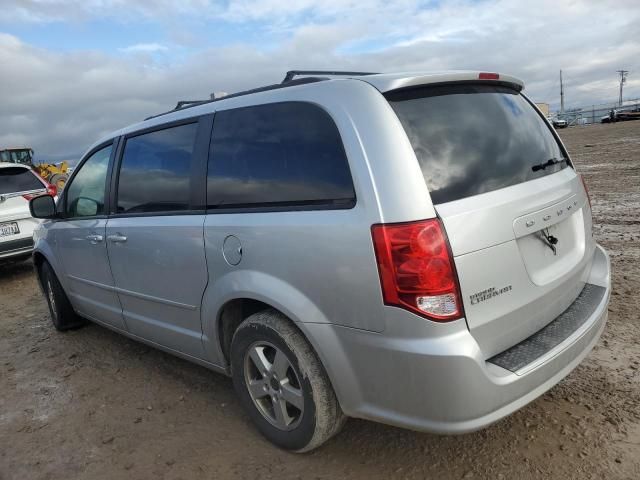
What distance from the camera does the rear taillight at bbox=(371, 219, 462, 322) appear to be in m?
2.05

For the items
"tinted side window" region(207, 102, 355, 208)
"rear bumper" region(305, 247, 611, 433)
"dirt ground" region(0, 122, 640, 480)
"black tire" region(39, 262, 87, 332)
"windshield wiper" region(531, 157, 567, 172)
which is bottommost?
"dirt ground" region(0, 122, 640, 480)

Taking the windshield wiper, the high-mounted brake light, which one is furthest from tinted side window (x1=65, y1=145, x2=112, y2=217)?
the windshield wiper

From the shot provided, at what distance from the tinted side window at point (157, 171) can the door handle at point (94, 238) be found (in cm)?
31

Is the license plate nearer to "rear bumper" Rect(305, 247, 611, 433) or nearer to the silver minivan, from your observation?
the silver minivan

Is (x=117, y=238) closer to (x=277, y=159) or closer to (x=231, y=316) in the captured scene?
(x=231, y=316)

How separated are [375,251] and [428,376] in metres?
0.53

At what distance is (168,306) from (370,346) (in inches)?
62.5

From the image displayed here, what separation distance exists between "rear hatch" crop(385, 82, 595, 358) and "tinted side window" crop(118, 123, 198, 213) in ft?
4.58

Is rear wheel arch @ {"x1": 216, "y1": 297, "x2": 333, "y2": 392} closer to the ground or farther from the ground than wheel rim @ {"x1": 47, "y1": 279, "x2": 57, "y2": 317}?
farther from the ground

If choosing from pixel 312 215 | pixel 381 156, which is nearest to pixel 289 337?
pixel 312 215

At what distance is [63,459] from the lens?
2.95m

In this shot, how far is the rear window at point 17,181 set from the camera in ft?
25.6

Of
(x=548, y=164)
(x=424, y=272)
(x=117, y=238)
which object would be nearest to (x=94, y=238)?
(x=117, y=238)

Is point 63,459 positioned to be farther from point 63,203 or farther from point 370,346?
point 63,203
